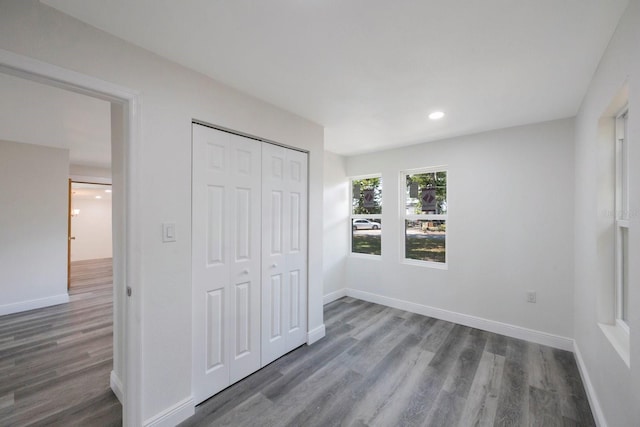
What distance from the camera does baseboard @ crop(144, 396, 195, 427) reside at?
1637 mm

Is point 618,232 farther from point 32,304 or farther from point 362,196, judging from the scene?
point 32,304

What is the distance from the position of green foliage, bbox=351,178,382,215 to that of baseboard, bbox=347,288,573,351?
1344mm

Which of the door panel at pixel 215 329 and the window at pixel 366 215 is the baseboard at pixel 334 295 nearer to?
the window at pixel 366 215

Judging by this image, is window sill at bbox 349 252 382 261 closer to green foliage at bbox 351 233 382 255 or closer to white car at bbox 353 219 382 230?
green foliage at bbox 351 233 382 255

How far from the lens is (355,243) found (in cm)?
451

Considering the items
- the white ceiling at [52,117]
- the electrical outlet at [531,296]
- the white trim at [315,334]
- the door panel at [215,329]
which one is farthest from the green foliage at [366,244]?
the white ceiling at [52,117]

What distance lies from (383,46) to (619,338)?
7.22 ft

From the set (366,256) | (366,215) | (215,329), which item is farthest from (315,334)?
(366,215)

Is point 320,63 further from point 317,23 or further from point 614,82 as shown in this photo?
point 614,82

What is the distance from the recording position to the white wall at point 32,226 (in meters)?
3.61

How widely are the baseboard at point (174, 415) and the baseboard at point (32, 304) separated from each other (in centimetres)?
375

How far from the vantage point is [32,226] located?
381 cm

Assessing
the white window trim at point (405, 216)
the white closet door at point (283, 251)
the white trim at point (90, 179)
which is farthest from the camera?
the white trim at point (90, 179)

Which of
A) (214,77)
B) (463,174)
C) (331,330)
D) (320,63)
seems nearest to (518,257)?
(463,174)
